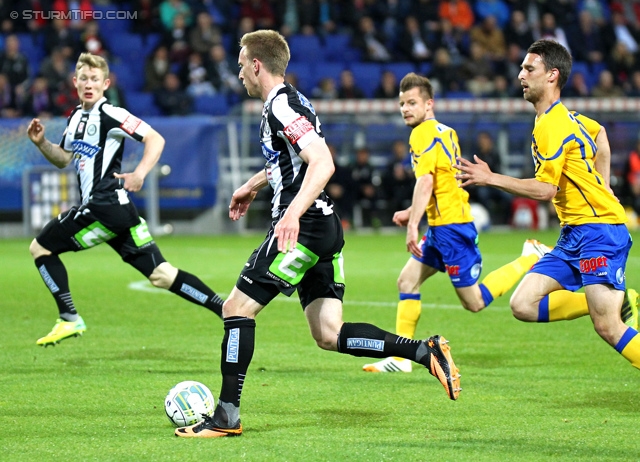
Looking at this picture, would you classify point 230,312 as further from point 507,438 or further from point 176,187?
point 176,187

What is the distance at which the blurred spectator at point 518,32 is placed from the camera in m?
26.8

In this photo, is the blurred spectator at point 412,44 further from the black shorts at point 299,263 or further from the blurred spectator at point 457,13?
the black shorts at point 299,263

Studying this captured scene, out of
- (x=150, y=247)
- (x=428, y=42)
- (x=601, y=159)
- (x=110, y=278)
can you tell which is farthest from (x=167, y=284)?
(x=428, y=42)

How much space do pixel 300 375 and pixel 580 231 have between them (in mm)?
2214

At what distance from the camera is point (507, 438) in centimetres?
550

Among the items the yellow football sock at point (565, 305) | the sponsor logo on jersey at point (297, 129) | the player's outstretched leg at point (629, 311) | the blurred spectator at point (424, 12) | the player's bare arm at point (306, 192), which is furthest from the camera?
the blurred spectator at point (424, 12)

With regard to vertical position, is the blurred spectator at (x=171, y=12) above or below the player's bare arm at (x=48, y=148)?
above

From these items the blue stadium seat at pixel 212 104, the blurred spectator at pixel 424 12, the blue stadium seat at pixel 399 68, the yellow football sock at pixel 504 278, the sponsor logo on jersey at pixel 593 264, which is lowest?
the yellow football sock at pixel 504 278

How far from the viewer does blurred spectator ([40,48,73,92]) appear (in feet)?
71.9

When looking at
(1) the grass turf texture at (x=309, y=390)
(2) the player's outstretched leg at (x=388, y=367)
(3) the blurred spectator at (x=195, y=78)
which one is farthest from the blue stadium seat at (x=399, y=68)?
(2) the player's outstretched leg at (x=388, y=367)

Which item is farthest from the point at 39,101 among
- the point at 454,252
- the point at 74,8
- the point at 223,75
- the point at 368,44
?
the point at 454,252

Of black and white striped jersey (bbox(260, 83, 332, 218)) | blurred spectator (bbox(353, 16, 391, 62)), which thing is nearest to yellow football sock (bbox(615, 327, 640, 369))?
black and white striped jersey (bbox(260, 83, 332, 218))

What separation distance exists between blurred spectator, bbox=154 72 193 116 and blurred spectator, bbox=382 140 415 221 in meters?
4.42

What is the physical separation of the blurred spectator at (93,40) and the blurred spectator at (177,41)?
58.7 inches
